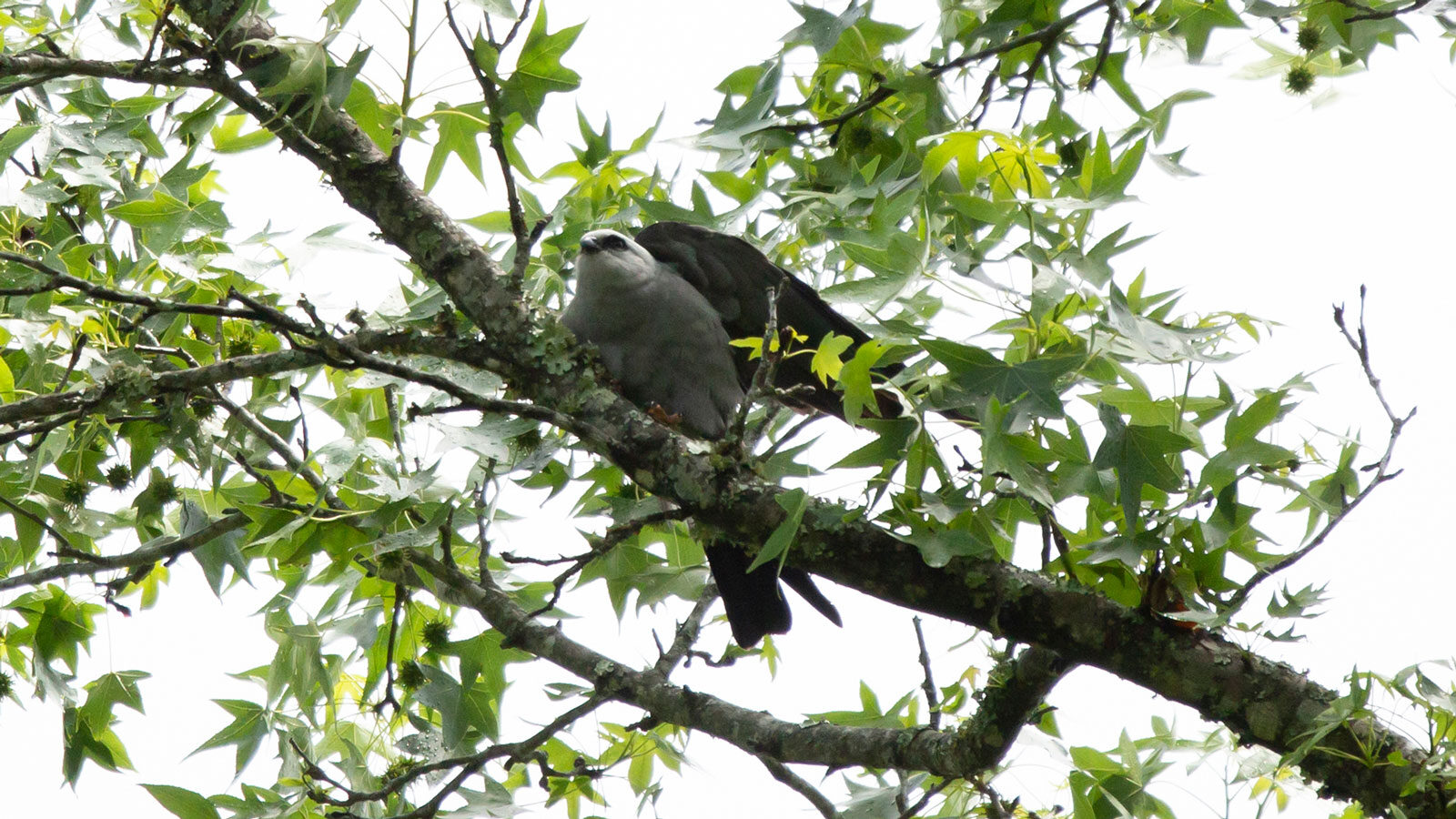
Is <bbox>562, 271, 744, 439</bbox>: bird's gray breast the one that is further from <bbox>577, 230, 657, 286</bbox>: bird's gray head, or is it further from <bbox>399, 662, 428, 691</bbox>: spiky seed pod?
<bbox>399, 662, 428, 691</bbox>: spiky seed pod

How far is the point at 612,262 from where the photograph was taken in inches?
151

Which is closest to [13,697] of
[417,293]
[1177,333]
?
[417,293]

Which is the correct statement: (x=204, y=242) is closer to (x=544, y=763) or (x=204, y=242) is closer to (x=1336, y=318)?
(x=544, y=763)

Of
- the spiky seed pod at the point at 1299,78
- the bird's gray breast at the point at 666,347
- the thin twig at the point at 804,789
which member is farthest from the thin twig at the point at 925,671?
the spiky seed pod at the point at 1299,78

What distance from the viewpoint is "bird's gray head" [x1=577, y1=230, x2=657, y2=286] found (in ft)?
12.6

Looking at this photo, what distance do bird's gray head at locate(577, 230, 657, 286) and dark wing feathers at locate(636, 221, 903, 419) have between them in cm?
14

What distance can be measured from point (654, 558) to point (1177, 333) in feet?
5.79

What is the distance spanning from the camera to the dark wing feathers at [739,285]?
355cm

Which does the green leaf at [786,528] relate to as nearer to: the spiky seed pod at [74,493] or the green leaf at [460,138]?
the green leaf at [460,138]

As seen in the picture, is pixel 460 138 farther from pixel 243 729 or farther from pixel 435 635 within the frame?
pixel 243 729

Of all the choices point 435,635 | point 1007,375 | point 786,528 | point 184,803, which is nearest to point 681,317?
point 435,635

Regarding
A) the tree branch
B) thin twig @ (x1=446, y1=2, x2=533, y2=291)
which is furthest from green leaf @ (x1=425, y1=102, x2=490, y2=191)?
the tree branch

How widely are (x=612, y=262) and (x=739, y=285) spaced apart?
444mm

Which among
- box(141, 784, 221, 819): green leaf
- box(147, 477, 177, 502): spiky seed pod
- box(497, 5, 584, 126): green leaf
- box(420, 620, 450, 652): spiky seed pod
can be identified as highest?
box(497, 5, 584, 126): green leaf
